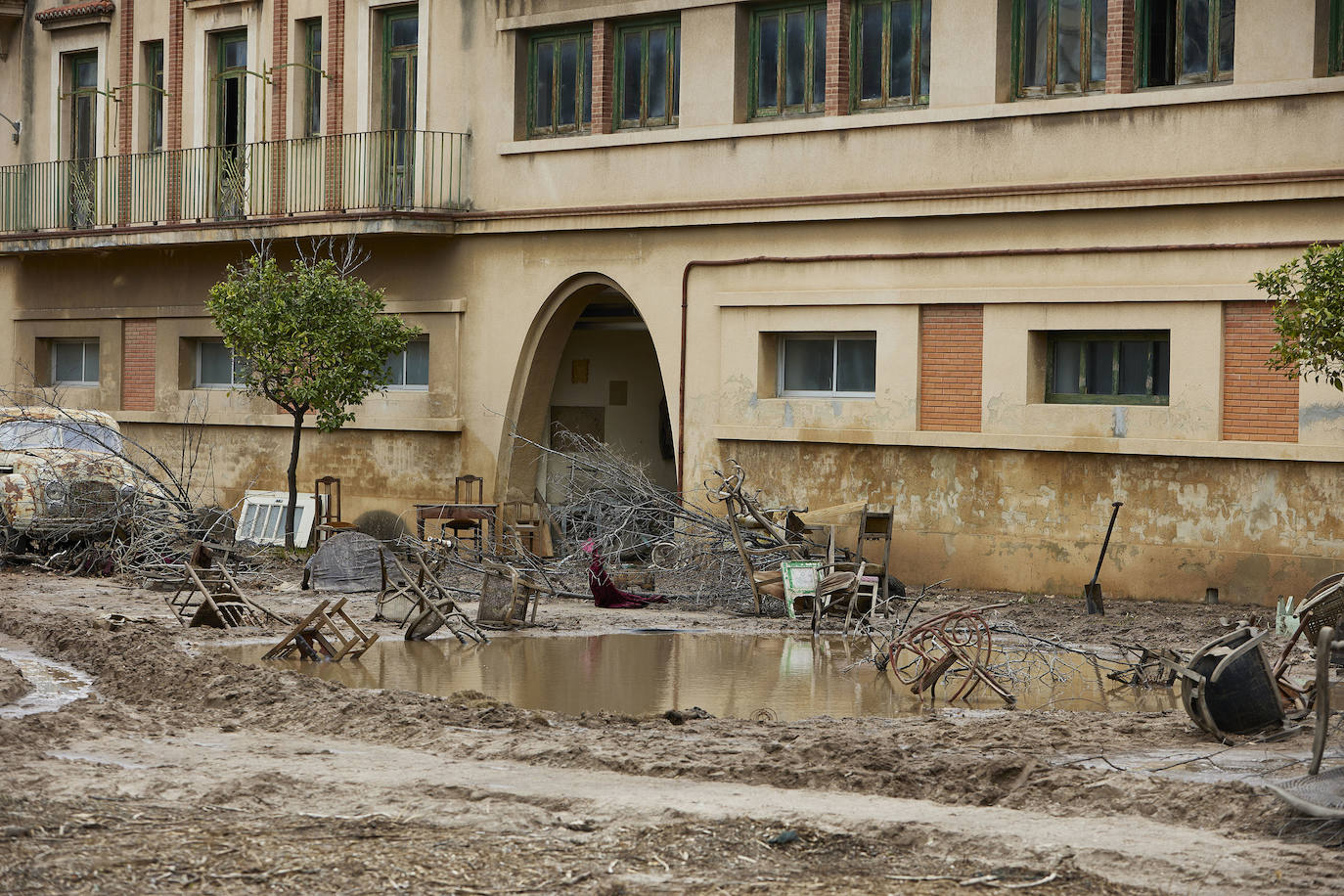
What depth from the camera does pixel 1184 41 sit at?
18.0 m

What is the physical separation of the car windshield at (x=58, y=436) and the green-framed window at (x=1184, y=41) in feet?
41.7

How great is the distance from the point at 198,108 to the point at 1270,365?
674 inches

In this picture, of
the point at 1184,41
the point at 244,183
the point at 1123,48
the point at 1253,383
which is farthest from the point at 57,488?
the point at 1184,41

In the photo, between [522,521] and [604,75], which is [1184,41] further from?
[522,521]

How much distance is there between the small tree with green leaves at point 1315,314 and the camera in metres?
14.2

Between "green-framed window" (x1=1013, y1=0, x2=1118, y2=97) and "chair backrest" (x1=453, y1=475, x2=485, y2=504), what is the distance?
8.93 m

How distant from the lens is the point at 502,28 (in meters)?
23.1

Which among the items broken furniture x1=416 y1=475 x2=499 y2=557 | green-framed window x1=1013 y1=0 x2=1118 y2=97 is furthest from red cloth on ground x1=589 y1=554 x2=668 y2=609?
green-framed window x1=1013 y1=0 x2=1118 y2=97

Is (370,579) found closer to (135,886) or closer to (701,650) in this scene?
(701,650)

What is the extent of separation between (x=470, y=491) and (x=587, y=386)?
8.97 ft

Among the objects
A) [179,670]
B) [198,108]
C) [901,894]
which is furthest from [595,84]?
[901,894]

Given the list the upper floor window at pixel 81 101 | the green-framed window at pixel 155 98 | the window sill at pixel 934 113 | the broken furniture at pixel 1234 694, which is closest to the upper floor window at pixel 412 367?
the window sill at pixel 934 113

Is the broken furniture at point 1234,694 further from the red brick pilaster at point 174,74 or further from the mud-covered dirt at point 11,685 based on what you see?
the red brick pilaster at point 174,74

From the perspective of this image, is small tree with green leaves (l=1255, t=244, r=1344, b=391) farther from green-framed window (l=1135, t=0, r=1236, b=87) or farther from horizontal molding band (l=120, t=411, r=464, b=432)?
horizontal molding band (l=120, t=411, r=464, b=432)
